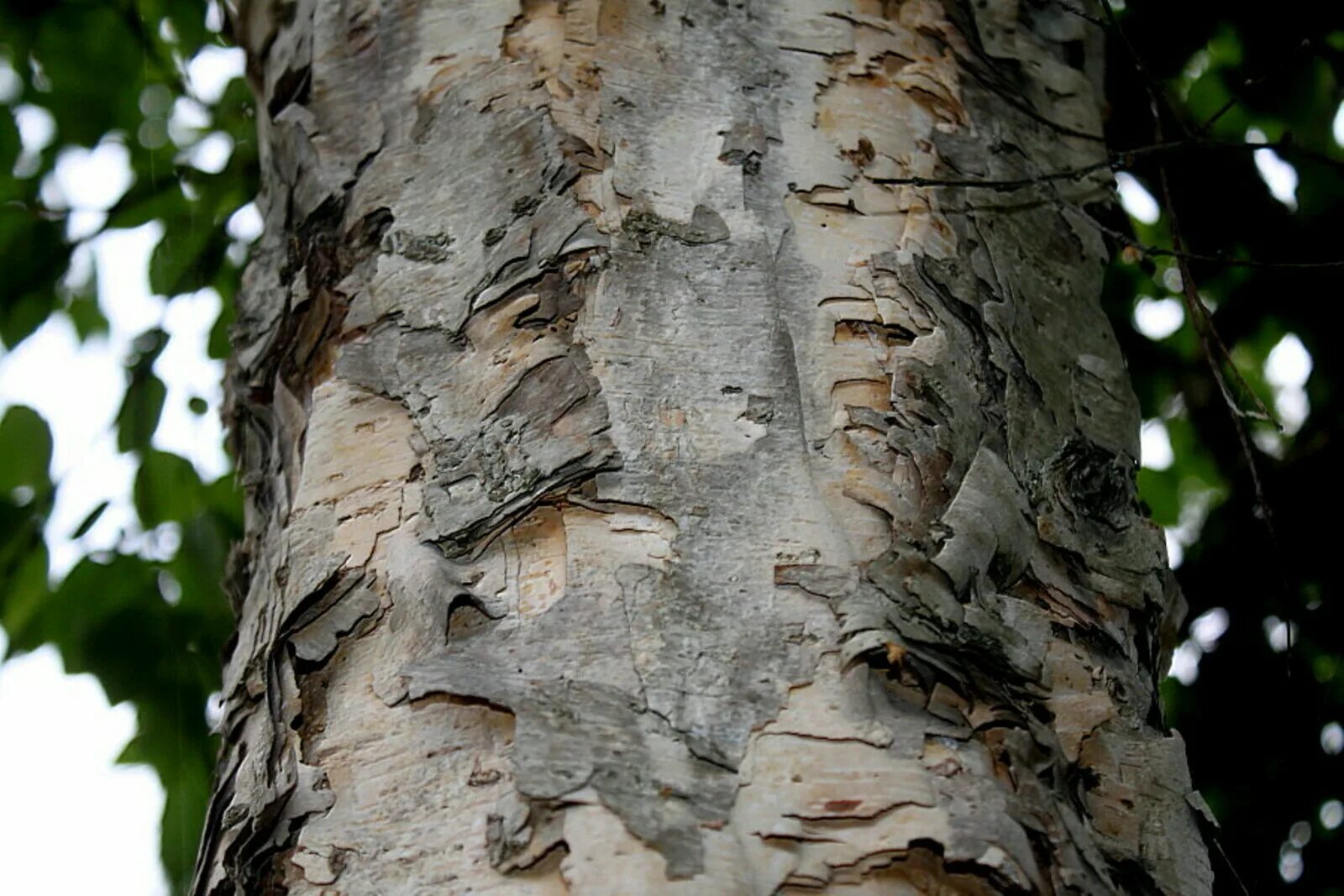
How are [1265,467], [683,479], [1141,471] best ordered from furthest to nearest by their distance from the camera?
[1265,467] < [1141,471] < [683,479]

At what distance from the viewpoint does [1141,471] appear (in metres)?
2.24

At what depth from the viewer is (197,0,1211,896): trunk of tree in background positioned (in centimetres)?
86

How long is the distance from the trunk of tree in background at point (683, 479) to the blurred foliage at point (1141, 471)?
74 cm

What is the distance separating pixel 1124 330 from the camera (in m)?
2.59

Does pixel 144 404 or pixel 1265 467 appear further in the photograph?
pixel 1265 467

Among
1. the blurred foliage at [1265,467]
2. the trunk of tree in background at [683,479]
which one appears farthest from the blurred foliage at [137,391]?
the blurred foliage at [1265,467]

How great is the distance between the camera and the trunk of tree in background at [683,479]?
86cm

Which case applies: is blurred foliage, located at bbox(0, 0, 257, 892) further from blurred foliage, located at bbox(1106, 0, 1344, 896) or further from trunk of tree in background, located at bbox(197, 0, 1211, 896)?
blurred foliage, located at bbox(1106, 0, 1344, 896)

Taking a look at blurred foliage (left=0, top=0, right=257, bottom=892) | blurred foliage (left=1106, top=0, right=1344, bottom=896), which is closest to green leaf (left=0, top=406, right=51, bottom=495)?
blurred foliage (left=0, top=0, right=257, bottom=892)

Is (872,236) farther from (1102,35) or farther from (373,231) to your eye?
(1102,35)

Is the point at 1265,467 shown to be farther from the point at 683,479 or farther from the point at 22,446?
the point at 22,446

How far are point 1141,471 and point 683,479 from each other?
1447 mm

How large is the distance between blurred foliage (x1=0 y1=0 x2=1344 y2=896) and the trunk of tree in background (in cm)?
74

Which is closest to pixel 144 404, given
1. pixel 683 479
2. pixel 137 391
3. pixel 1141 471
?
pixel 137 391
